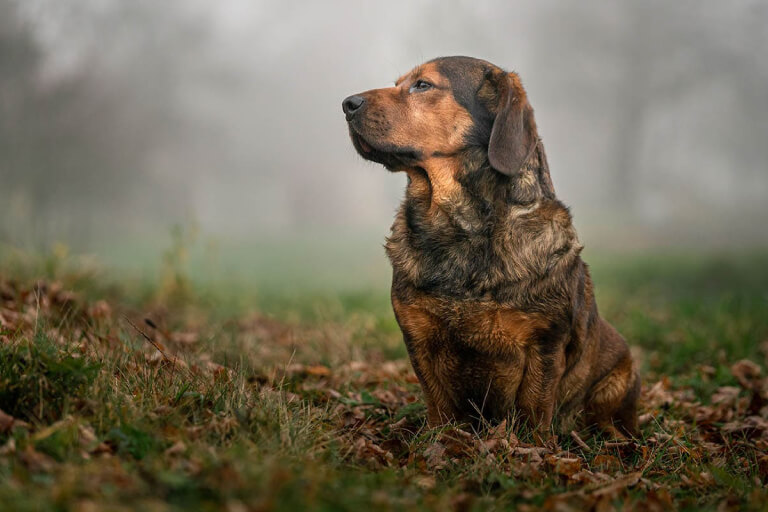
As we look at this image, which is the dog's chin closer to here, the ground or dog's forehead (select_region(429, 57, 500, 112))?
dog's forehead (select_region(429, 57, 500, 112))

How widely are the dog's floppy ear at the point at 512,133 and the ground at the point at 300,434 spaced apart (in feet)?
4.72

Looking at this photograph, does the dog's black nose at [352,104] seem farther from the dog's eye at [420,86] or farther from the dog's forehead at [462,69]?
the dog's forehead at [462,69]

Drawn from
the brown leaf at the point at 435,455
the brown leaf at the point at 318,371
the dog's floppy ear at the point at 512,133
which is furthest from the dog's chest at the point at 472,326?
the brown leaf at the point at 318,371

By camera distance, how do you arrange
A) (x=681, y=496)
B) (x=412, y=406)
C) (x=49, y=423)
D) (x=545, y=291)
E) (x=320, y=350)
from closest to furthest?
(x=49, y=423), (x=681, y=496), (x=545, y=291), (x=412, y=406), (x=320, y=350)

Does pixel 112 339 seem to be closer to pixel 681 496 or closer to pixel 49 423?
pixel 49 423

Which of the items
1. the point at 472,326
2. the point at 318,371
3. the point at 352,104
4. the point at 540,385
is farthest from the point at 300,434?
the point at 318,371

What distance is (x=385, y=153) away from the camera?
4.02 m

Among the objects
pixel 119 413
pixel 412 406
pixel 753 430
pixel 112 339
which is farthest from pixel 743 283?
pixel 119 413

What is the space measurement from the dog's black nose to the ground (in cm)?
159

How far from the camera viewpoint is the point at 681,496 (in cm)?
317

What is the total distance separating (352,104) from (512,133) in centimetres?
94

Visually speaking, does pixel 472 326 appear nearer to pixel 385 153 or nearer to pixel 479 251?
pixel 479 251

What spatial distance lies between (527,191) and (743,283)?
1023cm

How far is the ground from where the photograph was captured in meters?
2.26
